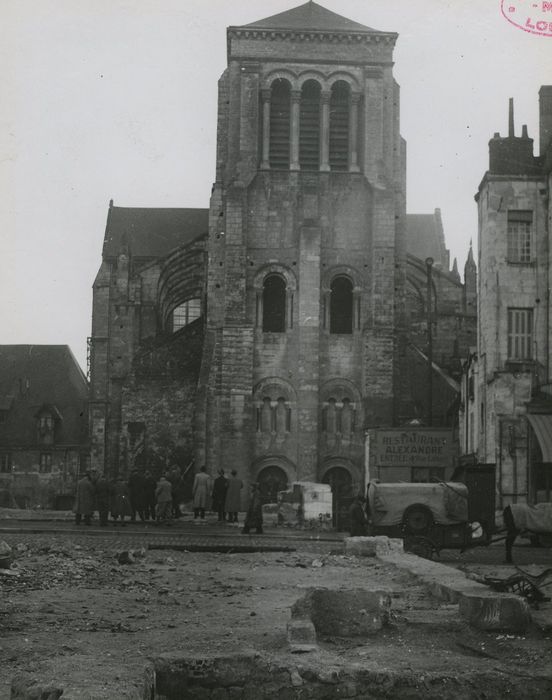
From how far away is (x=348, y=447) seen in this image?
43281 mm

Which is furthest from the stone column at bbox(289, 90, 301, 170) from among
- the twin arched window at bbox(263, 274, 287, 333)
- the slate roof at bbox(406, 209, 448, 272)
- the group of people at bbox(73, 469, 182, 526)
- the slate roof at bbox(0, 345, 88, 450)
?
the slate roof at bbox(0, 345, 88, 450)

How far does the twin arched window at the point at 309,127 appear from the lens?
44.8 m

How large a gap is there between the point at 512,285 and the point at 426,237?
30.3m

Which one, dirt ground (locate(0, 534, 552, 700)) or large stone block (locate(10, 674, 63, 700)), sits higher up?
large stone block (locate(10, 674, 63, 700))

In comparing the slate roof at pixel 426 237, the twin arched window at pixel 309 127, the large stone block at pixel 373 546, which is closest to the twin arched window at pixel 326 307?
the twin arched window at pixel 309 127

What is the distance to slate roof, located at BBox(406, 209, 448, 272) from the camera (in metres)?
60.8

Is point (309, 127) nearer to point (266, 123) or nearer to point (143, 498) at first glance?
point (266, 123)

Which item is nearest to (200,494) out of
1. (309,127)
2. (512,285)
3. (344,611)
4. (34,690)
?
(512,285)

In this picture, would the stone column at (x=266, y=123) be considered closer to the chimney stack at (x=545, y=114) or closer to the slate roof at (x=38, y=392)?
the chimney stack at (x=545, y=114)

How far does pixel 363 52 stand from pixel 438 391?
45.1 feet

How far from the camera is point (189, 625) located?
966cm

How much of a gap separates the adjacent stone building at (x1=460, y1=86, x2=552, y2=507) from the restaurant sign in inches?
42.2

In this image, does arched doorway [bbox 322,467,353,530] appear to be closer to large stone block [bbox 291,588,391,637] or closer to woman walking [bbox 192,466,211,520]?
woman walking [bbox 192,466,211,520]

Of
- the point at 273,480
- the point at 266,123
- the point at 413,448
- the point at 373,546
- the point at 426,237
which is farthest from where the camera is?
the point at 426,237
